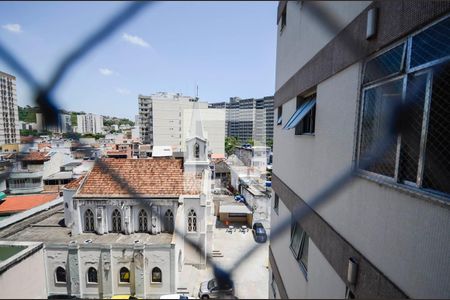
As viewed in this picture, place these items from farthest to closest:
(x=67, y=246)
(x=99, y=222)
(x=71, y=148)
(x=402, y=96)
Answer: (x=99, y=222), (x=67, y=246), (x=402, y=96), (x=71, y=148)

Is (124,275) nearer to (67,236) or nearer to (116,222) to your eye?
(116,222)

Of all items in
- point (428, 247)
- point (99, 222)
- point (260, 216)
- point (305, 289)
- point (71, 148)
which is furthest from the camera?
point (260, 216)

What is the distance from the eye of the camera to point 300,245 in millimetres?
3314

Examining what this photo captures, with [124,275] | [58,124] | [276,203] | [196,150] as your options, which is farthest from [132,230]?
[58,124]

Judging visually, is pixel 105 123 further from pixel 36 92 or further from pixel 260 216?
pixel 260 216

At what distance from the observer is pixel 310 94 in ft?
10.7

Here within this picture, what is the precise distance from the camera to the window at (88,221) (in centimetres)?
1152

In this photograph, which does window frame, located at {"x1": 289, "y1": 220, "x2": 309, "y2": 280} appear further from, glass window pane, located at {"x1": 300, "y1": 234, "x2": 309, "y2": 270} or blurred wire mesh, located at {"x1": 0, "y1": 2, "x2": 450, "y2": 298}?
blurred wire mesh, located at {"x1": 0, "y1": 2, "x2": 450, "y2": 298}

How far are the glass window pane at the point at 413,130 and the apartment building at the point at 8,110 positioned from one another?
6.57ft

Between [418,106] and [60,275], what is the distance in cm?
1373

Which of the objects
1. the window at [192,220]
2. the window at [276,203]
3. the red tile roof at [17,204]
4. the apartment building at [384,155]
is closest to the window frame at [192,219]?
the window at [192,220]

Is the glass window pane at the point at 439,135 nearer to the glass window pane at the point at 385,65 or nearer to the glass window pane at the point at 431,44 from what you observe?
the glass window pane at the point at 431,44

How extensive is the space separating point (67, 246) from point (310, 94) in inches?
460

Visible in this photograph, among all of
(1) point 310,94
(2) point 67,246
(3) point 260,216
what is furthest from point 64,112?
(3) point 260,216
